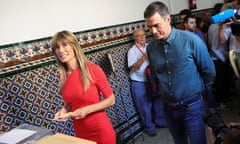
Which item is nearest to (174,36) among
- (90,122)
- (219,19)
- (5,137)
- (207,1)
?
(219,19)

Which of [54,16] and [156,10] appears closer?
[156,10]

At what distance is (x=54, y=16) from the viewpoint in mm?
2311

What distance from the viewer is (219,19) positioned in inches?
66.8

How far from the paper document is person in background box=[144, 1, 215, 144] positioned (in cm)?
94

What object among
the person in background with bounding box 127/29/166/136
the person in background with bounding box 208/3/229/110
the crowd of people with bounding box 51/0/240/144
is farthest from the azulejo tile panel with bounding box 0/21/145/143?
the person in background with bounding box 208/3/229/110

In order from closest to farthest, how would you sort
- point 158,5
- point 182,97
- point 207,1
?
point 158,5
point 182,97
point 207,1

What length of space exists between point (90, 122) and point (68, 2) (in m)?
1.32

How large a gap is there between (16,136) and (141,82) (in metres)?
2.02

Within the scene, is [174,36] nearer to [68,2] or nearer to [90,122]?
[90,122]

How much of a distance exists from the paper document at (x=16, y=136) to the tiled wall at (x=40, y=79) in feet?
2.67

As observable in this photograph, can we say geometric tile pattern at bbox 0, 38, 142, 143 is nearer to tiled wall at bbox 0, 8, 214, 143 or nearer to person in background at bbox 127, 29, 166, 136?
tiled wall at bbox 0, 8, 214, 143

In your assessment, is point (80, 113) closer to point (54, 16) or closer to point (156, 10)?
point (156, 10)

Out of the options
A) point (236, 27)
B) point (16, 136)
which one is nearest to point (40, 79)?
point (16, 136)

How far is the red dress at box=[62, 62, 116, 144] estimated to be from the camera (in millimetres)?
1603
